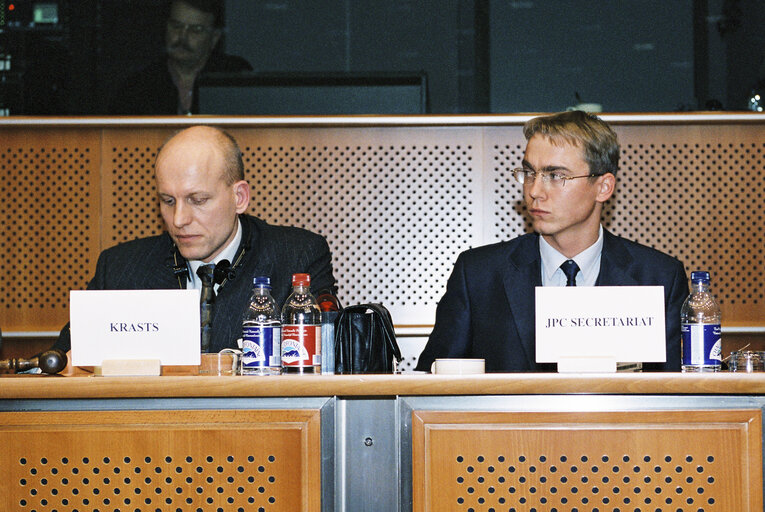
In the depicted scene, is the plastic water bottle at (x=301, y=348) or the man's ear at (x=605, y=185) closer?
the plastic water bottle at (x=301, y=348)

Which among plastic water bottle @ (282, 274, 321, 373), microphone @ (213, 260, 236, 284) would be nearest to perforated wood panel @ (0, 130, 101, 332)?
microphone @ (213, 260, 236, 284)

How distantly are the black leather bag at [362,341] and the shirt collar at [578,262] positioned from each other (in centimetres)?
93

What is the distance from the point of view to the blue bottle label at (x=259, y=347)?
176 cm

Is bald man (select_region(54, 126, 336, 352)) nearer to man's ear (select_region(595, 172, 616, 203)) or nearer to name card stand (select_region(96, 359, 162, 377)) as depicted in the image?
name card stand (select_region(96, 359, 162, 377))

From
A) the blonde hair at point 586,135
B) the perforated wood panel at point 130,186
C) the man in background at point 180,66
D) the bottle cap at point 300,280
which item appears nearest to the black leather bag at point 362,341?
the bottle cap at point 300,280

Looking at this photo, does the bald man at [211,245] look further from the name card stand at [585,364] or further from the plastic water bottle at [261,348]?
the name card stand at [585,364]

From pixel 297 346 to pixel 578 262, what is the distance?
4.22 ft

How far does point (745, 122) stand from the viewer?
3.50m

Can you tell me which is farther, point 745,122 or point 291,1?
point 291,1

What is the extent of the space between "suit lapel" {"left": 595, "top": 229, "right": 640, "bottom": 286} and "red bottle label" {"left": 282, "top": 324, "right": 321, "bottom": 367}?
1.21 meters

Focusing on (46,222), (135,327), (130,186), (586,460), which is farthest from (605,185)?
(46,222)

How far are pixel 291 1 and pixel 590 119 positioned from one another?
1.76 m

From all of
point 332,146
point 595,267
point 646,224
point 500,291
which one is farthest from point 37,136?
point 646,224

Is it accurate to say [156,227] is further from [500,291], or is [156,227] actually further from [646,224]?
[646,224]
